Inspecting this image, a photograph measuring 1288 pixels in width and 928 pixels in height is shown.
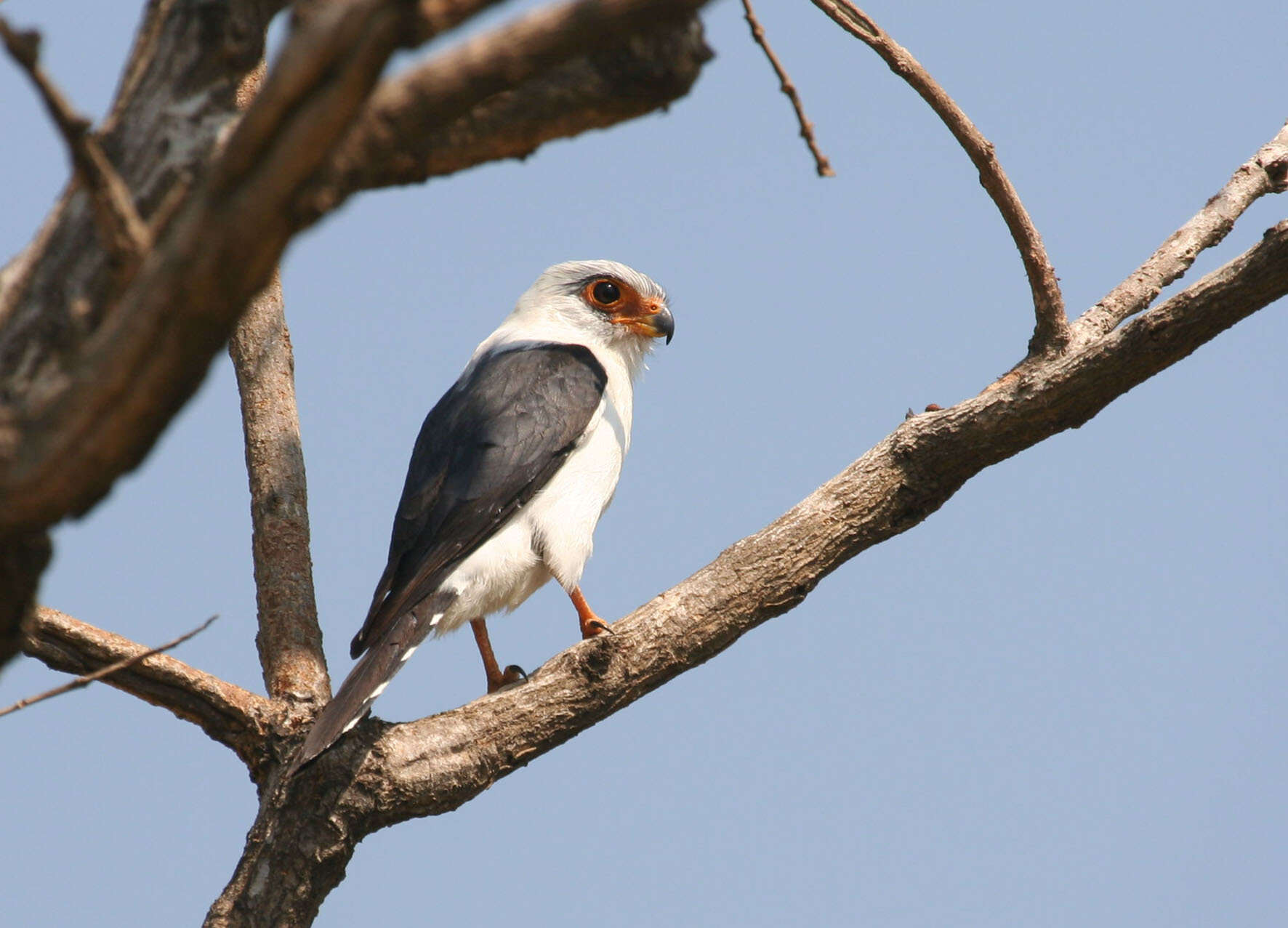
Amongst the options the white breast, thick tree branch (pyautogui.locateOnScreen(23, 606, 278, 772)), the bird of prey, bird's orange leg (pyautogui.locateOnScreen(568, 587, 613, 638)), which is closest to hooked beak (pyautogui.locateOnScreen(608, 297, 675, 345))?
the bird of prey

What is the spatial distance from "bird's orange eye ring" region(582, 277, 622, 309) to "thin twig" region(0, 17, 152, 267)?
18.4ft

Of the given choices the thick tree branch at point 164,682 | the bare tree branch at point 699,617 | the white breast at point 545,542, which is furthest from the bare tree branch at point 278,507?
the white breast at point 545,542

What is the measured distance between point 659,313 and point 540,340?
845 millimetres

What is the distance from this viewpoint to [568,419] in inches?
246

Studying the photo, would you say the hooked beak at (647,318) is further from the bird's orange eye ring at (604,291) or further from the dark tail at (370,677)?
the dark tail at (370,677)

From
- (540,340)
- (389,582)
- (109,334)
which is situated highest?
(540,340)

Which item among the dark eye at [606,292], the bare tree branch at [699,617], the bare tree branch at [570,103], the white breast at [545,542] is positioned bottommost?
the bare tree branch at [699,617]

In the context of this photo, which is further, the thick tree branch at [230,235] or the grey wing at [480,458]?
the grey wing at [480,458]

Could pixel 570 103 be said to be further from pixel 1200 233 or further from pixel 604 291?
pixel 604 291

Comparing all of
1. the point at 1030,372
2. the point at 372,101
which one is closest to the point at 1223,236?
the point at 1030,372

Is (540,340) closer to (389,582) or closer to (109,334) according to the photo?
(389,582)

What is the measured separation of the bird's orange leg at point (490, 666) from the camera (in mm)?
5688

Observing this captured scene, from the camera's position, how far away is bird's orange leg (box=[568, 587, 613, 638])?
5.60 metres

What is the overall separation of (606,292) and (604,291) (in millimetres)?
15
